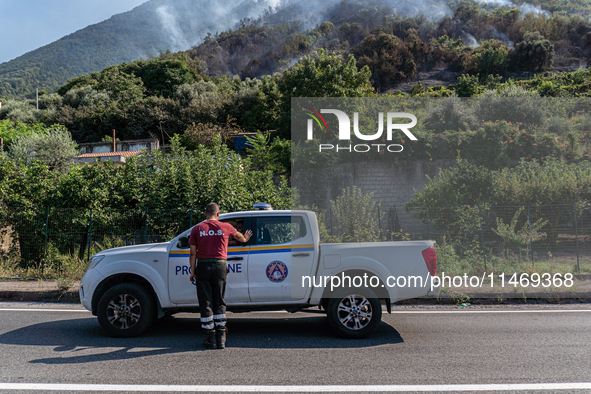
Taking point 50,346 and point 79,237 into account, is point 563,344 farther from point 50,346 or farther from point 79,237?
point 79,237

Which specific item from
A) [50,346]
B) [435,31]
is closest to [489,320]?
[50,346]

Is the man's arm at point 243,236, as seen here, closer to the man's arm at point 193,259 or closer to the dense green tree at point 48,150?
the man's arm at point 193,259

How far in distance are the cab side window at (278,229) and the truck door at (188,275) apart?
0.32 metres

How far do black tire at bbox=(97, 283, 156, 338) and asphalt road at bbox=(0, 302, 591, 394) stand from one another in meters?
0.19

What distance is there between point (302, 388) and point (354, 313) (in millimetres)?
2006

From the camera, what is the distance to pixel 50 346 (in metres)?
5.68

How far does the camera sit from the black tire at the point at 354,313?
20.0ft

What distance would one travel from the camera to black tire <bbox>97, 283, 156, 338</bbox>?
6.13 m

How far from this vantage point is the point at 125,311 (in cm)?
618

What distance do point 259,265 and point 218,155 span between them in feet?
27.6

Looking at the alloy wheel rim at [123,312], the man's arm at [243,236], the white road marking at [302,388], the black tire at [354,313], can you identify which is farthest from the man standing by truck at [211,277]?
the black tire at [354,313]

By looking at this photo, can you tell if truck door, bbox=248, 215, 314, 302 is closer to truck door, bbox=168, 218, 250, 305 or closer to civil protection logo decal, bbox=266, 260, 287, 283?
civil protection logo decal, bbox=266, 260, 287, 283

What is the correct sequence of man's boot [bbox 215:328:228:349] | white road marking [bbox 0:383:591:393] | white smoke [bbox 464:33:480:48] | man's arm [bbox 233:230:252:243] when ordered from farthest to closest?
white smoke [bbox 464:33:480:48] < man's arm [bbox 233:230:252:243] < man's boot [bbox 215:328:228:349] < white road marking [bbox 0:383:591:393]

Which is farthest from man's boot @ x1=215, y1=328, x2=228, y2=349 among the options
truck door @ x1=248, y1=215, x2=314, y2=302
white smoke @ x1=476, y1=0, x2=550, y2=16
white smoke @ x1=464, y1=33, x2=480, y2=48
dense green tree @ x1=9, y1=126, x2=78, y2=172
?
white smoke @ x1=476, y1=0, x2=550, y2=16
